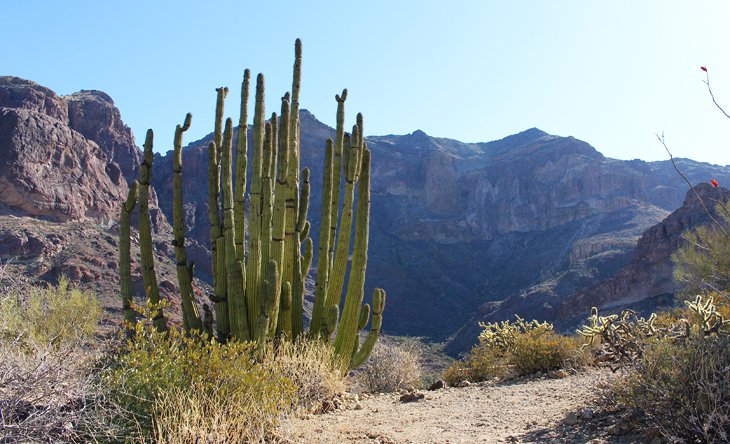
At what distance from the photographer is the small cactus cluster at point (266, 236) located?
8648mm

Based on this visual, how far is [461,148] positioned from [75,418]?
114 m

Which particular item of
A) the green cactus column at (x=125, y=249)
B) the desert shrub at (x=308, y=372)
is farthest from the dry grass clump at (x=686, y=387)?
the green cactus column at (x=125, y=249)

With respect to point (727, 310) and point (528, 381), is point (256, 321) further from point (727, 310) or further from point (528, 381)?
point (727, 310)

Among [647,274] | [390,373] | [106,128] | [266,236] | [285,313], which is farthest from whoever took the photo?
[106,128]

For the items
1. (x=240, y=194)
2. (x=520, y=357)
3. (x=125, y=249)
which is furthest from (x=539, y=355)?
(x=125, y=249)

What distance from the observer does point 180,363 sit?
5.28 meters

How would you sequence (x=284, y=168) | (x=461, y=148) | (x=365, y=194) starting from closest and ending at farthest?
(x=284, y=168)
(x=365, y=194)
(x=461, y=148)

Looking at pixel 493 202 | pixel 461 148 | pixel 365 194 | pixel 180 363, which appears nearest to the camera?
pixel 180 363

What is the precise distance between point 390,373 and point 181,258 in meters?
4.33

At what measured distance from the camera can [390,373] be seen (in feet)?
36.3

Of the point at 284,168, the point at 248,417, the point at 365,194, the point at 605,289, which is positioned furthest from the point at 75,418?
the point at 605,289

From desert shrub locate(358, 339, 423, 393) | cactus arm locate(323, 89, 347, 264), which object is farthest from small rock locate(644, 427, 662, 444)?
desert shrub locate(358, 339, 423, 393)

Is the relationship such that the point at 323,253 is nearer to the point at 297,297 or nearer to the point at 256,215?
the point at 297,297

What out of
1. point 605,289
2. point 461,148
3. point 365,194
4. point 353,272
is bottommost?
point 605,289
